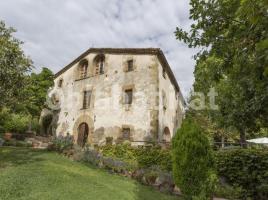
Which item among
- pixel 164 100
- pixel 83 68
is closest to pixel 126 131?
pixel 164 100

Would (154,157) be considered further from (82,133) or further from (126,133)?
(82,133)

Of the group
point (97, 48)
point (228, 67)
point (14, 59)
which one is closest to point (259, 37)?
point (228, 67)

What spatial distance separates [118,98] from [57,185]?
12848 mm

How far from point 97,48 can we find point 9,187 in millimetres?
17655

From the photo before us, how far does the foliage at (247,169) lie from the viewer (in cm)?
1024

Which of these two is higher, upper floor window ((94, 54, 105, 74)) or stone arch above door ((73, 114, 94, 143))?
upper floor window ((94, 54, 105, 74))

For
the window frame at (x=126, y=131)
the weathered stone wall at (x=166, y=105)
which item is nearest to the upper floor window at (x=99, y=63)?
the weathered stone wall at (x=166, y=105)

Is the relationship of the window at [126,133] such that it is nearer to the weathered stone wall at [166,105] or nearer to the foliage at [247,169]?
the weathered stone wall at [166,105]

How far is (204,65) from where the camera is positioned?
6.23m

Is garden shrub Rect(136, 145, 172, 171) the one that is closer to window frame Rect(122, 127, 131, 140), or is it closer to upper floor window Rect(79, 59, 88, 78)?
window frame Rect(122, 127, 131, 140)

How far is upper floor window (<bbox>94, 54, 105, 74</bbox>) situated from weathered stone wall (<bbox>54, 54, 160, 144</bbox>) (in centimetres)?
38

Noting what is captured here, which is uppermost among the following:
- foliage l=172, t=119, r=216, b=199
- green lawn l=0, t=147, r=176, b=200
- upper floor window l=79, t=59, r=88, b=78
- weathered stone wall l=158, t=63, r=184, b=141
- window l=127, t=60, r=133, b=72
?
upper floor window l=79, t=59, r=88, b=78

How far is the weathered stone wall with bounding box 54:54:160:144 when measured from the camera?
1870 cm

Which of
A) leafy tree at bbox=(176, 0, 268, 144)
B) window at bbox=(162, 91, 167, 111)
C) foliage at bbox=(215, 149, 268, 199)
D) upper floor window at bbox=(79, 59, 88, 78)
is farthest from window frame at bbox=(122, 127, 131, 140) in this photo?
leafy tree at bbox=(176, 0, 268, 144)
